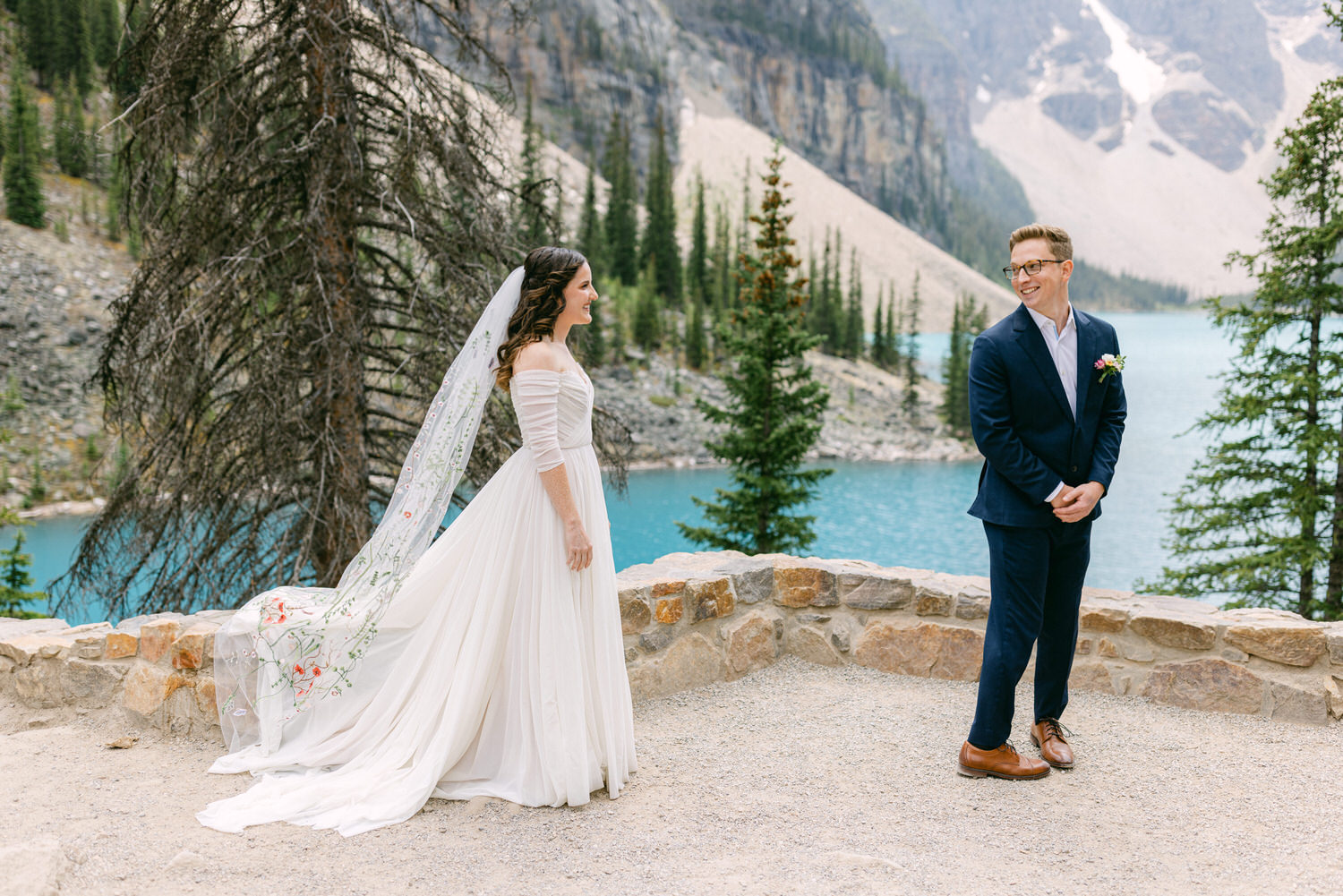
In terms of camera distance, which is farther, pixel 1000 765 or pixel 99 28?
pixel 99 28

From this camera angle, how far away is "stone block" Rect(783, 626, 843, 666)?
4.59 meters

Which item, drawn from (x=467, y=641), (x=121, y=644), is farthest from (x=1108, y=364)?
(x=121, y=644)

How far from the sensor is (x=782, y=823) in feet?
9.57

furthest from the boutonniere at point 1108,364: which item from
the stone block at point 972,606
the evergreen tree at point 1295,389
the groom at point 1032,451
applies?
the evergreen tree at point 1295,389

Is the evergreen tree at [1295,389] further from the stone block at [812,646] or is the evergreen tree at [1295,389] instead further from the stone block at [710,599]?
the stone block at [710,599]

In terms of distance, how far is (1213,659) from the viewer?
392 centimetres

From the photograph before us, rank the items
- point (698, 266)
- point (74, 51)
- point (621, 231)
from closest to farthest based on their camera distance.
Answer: point (74, 51)
point (621, 231)
point (698, 266)

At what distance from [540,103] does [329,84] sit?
311 ft

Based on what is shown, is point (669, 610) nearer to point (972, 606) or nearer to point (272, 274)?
point (972, 606)

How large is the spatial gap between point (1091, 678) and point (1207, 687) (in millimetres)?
478

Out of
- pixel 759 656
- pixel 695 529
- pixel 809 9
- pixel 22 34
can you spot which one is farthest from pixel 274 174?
pixel 809 9

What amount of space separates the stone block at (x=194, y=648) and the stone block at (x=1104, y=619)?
12.8 feet

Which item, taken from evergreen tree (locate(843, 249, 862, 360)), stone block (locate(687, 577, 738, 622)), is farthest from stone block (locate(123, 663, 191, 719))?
evergreen tree (locate(843, 249, 862, 360))

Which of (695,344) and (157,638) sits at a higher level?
(695,344)
